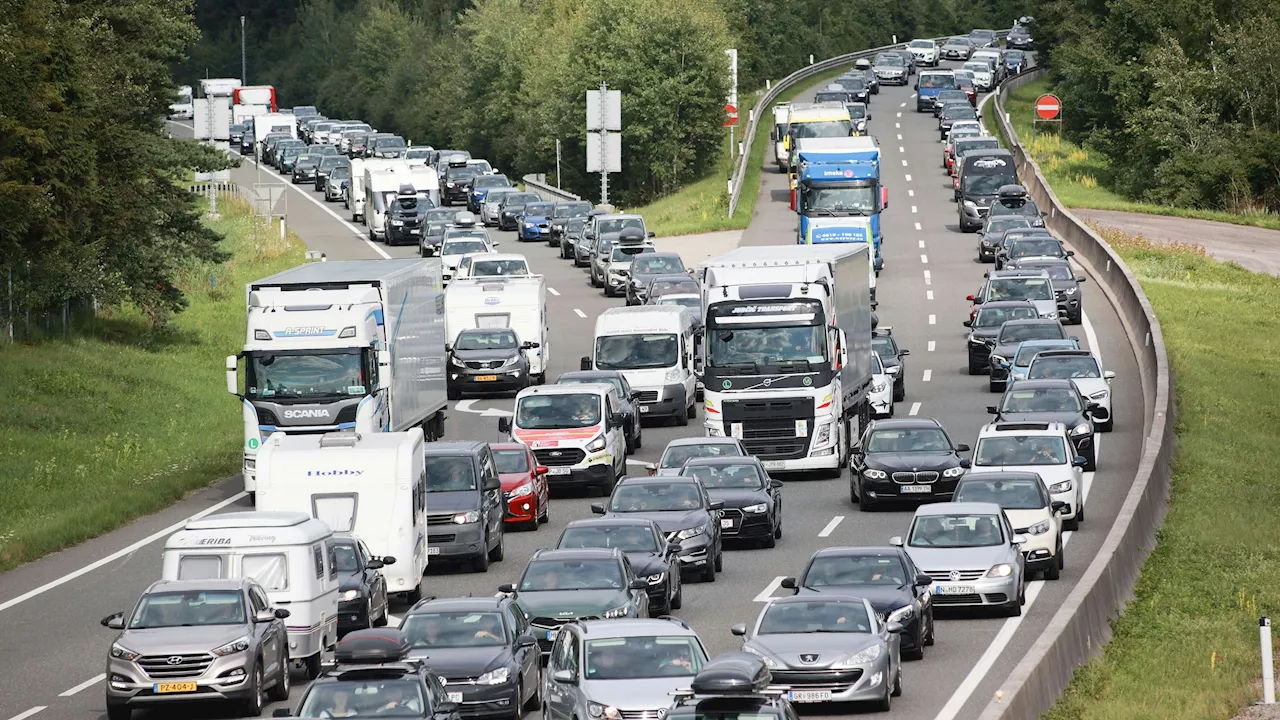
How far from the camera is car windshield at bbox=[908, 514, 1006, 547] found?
26.6 m

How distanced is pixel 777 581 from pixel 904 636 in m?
5.59

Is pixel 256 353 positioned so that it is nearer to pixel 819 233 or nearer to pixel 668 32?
pixel 819 233

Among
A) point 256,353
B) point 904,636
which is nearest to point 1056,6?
point 256,353

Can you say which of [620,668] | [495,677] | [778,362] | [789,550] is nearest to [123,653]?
[495,677]

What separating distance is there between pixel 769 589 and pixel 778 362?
30.8 ft

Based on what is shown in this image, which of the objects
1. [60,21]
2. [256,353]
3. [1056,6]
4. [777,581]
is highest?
[1056,6]

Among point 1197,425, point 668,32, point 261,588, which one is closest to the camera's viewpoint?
point 261,588

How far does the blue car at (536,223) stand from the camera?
3159 inches

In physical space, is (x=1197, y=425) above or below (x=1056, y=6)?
below

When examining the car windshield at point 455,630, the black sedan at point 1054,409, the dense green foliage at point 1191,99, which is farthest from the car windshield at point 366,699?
the dense green foliage at point 1191,99

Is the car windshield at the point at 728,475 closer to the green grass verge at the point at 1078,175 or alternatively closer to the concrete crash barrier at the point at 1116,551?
the concrete crash barrier at the point at 1116,551

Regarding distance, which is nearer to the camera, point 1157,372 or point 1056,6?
point 1157,372

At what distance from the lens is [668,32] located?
320 ft

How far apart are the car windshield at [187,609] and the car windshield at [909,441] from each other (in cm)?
1571
